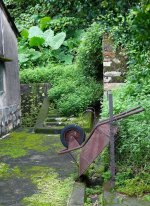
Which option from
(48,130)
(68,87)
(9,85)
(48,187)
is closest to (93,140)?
(48,187)

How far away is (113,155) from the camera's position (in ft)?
15.7

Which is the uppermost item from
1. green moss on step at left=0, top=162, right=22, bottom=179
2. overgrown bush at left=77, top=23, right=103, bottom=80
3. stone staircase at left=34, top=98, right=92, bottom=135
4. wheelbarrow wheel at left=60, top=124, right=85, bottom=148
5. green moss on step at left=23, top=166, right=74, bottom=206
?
overgrown bush at left=77, top=23, right=103, bottom=80

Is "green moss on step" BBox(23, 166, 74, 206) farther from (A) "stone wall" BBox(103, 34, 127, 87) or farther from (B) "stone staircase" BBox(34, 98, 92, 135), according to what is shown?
(A) "stone wall" BBox(103, 34, 127, 87)

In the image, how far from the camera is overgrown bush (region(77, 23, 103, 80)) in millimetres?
11461

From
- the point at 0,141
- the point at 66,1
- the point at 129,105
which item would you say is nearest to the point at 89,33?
the point at 0,141

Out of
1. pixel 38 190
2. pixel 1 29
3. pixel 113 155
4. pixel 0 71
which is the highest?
pixel 1 29

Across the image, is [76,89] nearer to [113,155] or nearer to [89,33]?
[89,33]

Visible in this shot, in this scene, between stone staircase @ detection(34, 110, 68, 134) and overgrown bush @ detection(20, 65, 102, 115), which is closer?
stone staircase @ detection(34, 110, 68, 134)

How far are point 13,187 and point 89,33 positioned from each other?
309 inches

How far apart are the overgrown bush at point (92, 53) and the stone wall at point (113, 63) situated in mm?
1013

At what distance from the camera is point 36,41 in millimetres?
16328

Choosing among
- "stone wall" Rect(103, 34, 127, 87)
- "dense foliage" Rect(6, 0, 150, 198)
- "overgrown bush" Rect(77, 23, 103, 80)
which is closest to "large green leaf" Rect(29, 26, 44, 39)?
"dense foliage" Rect(6, 0, 150, 198)

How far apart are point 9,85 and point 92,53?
133 inches

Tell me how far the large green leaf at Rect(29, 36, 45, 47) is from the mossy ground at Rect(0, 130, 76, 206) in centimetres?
860
